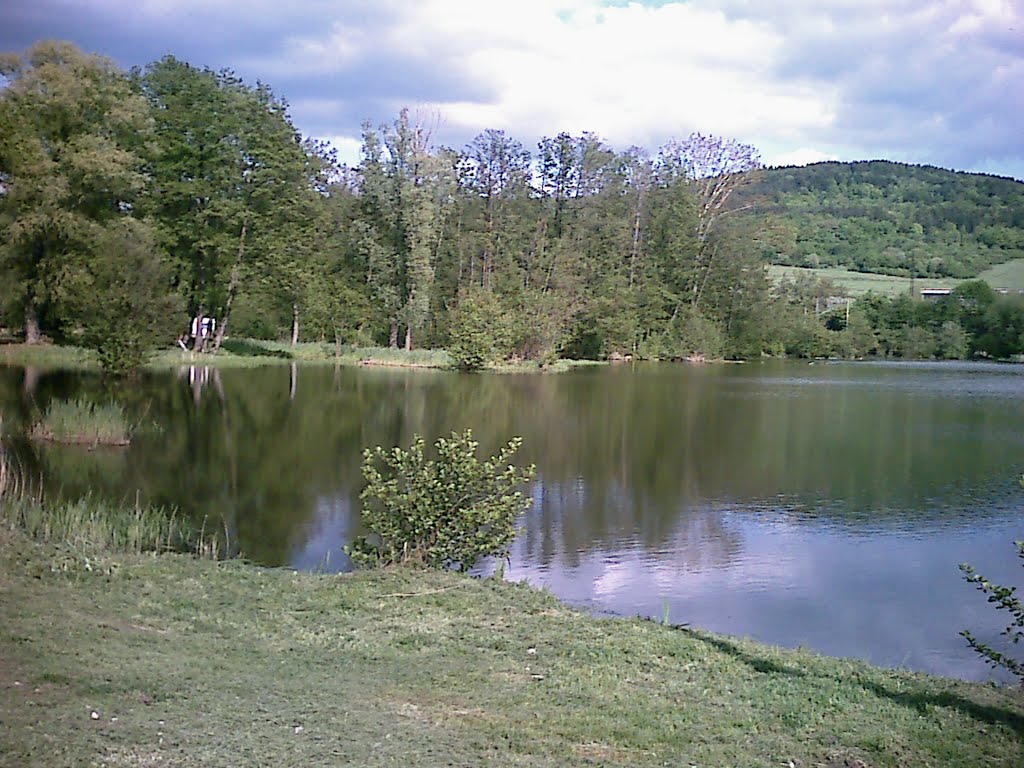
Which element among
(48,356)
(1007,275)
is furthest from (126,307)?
(1007,275)

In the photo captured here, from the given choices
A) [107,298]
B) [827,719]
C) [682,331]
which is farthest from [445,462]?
[682,331]

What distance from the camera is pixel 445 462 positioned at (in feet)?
27.4

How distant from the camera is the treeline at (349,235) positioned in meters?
28.9

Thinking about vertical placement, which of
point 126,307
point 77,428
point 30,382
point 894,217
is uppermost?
point 894,217

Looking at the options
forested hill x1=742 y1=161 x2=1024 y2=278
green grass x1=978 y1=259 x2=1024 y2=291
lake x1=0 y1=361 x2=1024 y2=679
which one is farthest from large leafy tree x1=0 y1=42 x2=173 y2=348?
green grass x1=978 y1=259 x2=1024 y2=291

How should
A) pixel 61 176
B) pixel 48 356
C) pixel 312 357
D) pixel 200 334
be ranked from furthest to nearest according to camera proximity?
pixel 312 357 < pixel 200 334 < pixel 48 356 < pixel 61 176

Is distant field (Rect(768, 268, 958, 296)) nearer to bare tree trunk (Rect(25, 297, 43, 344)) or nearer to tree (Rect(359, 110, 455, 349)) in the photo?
tree (Rect(359, 110, 455, 349))

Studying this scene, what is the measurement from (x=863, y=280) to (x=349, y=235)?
37915mm

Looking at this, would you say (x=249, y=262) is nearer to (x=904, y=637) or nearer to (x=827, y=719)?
(x=904, y=637)

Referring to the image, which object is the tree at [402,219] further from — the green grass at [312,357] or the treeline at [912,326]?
the treeline at [912,326]

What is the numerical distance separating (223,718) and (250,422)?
16.5m

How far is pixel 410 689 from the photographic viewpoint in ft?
15.7

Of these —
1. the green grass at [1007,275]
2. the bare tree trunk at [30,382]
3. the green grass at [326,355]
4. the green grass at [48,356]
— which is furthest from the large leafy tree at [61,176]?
the green grass at [1007,275]

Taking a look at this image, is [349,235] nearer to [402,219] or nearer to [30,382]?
[402,219]
